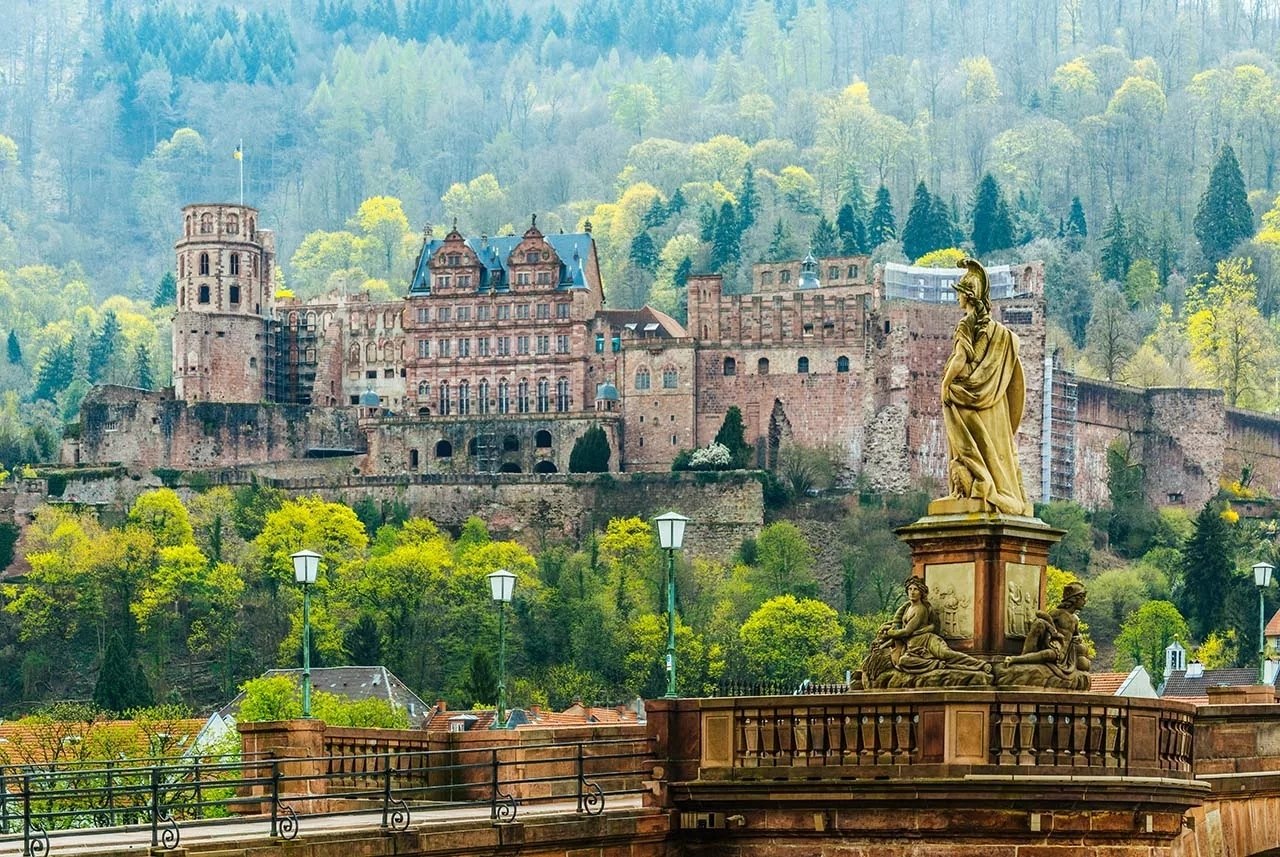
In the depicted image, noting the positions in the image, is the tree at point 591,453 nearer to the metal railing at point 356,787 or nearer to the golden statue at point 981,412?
the metal railing at point 356,787

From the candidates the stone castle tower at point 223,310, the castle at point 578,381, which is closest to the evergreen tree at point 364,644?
the castle at point 578,381

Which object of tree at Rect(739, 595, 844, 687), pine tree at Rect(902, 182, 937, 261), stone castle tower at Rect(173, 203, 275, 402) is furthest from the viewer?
pine tree at Rect(902, 182, 937, 261)

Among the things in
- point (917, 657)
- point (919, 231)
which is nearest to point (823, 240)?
point (919, 231)

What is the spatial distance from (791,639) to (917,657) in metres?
97.1

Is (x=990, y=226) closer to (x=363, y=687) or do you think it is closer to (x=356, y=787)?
(x=363, y=687)

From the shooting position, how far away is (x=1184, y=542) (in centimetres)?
13588

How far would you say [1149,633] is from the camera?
124 metres

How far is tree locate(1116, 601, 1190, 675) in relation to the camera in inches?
4744

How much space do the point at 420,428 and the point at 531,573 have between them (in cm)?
1739

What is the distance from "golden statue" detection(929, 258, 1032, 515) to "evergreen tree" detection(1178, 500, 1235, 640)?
95.7 m

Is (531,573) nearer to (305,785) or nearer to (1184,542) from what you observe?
(1184,542)

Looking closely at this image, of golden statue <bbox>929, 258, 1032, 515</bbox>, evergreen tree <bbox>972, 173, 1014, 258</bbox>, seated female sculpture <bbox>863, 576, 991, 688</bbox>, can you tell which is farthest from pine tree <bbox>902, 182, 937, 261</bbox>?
seated female sculpture <bbox>863, 576, 991, 688</bbox>

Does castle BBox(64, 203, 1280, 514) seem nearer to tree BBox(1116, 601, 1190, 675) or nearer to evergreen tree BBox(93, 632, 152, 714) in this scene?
tree BBox(1116, 601, 1190, 675)

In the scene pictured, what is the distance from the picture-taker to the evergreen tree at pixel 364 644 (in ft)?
414
